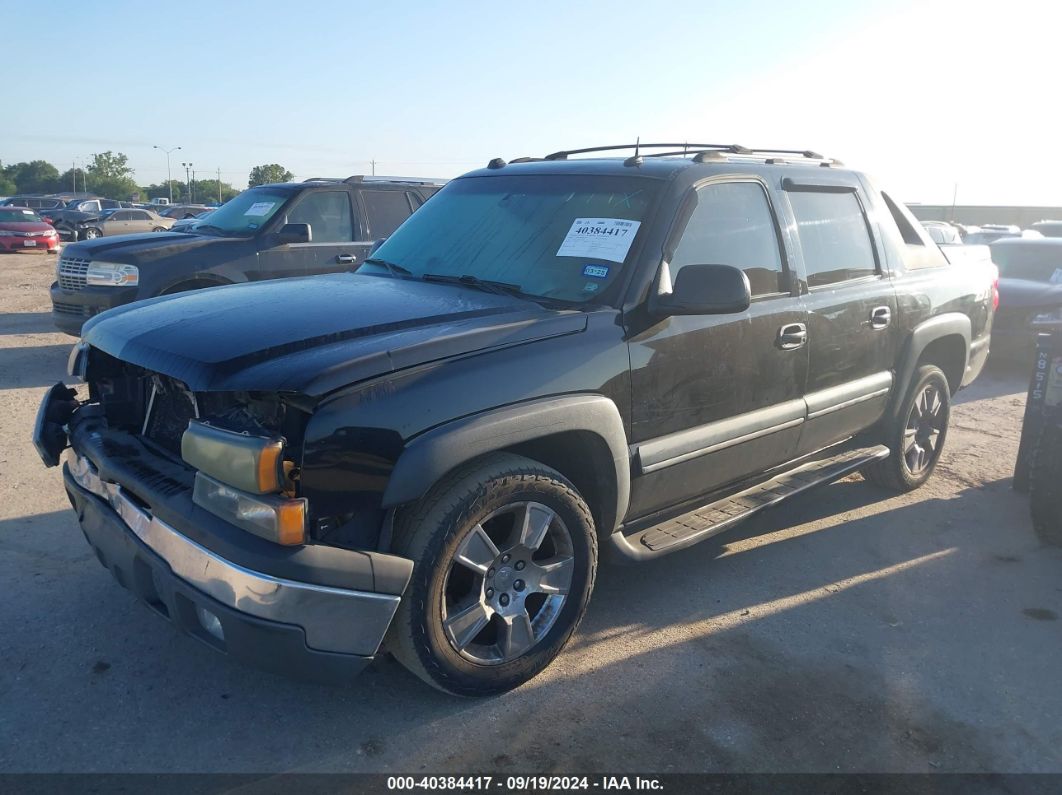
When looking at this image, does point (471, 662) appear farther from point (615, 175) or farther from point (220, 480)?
point (615, 175)

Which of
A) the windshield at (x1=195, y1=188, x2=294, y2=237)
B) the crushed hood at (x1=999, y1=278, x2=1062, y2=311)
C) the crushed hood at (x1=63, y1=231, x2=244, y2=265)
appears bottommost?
the crushed hood at (x1=999, y1=278, x2=1062, y2=311)

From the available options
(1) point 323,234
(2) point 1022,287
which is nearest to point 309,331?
(1) point 323,234

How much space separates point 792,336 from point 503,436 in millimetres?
1780

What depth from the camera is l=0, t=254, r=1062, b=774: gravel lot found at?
9.36 feet

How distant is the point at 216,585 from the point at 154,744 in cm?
68

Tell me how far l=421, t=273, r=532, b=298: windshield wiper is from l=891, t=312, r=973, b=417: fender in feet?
8.28

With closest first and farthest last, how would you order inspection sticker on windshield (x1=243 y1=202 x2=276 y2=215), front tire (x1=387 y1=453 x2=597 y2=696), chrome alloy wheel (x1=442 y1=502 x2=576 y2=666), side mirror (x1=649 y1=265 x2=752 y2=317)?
1. front tire (x1=387 y1=453 x2=597 y2=696)
2. chrome alloy wheel (x1=442 y1=502 x2=576 y2=666)
3. side mirror (x1=649 y1=265 x2=752 y2=317)
4. inspection sticker on windshield (x1=243 y1=202 x2=276 y2=215)

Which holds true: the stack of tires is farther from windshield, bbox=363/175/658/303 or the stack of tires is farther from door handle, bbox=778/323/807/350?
windshield, bbox=363/175/658/303

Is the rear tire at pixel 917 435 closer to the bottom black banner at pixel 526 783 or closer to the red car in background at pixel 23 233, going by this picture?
the bottom black banner at pixel 526 783

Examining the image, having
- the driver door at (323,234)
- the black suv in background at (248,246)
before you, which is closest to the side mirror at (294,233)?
the black suv in background at (248,246)

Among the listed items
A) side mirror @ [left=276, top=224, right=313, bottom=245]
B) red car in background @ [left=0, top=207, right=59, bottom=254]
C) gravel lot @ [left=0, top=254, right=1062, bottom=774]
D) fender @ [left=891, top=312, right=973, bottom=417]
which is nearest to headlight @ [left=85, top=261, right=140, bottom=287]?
side mirror @ [left=276, top=224, right=313, bottom=245]

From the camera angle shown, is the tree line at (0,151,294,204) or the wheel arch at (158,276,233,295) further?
the tree line at (0,151,294,204)

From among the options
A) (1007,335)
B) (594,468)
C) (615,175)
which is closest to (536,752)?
(594,468)

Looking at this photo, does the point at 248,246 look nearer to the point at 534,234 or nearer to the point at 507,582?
the point at 534,234
